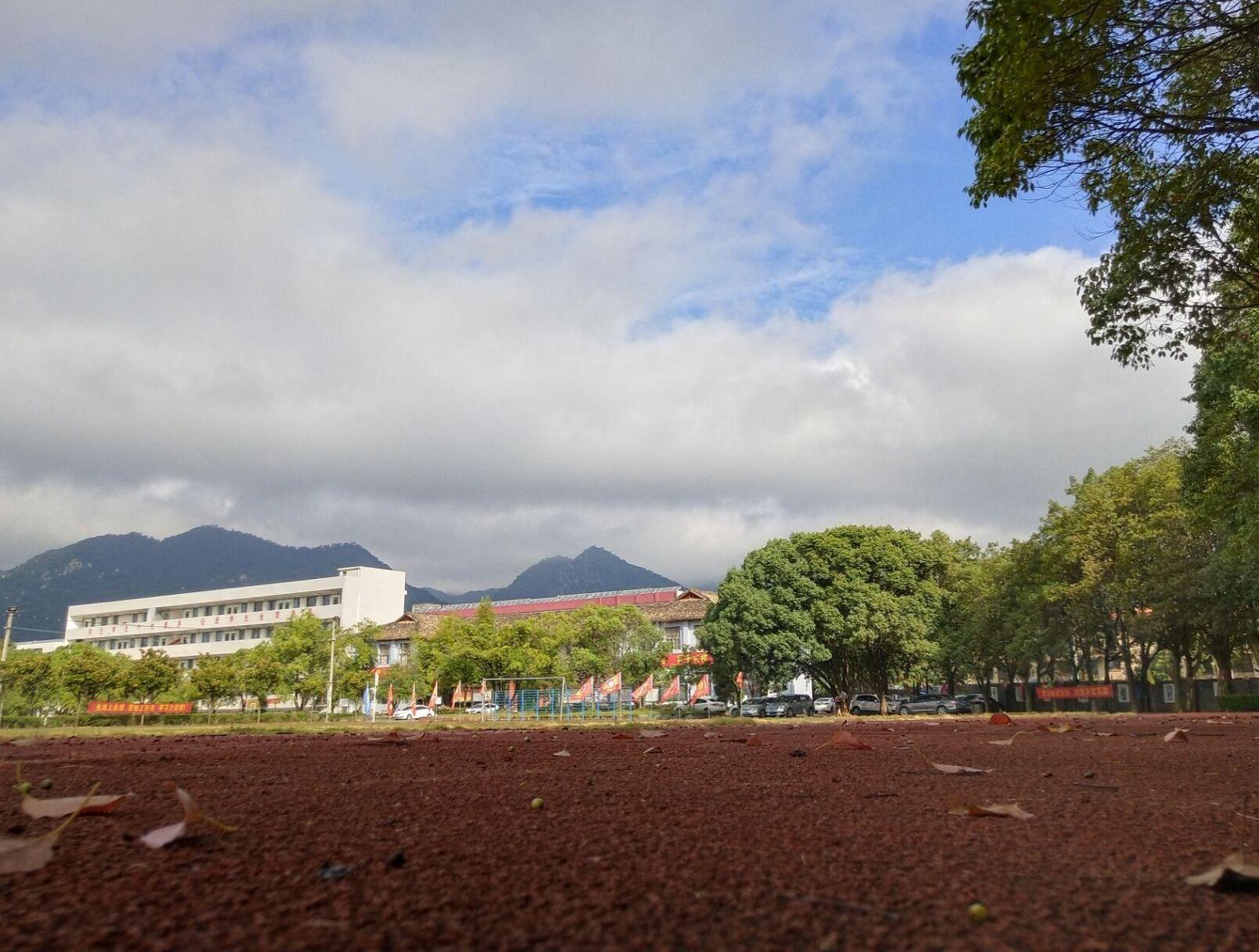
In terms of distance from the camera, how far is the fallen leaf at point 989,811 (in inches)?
173

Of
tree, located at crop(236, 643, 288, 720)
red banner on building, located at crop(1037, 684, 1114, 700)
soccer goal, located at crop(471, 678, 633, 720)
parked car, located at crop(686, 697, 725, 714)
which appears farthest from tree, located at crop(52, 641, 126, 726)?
red banner on building, located at crop(1037, 684, 1114, 700)

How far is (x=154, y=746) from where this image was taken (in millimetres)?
12930

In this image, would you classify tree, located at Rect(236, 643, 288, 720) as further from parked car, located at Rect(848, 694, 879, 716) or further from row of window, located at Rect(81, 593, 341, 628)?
row of window, located at Rect(81, 593, 341, 628)

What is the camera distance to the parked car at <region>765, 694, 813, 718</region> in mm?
50688

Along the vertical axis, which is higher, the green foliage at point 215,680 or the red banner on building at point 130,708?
the green foliage at point 215,680

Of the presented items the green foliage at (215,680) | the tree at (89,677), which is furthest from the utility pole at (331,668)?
the tree at (89,677)

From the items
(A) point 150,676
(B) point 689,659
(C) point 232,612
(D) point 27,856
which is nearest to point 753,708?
(B) point 689,659

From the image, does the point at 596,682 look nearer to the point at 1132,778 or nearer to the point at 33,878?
the point at 1132,778

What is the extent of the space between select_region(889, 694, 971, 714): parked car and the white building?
157 ft

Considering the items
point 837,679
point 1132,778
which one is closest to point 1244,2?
point 1132,778

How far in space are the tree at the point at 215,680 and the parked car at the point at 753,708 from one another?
2497cm

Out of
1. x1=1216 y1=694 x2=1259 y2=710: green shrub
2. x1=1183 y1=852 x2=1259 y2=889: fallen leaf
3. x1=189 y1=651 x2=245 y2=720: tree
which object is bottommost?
x1=1216 y1=694 x2=1259 y2=710: green shrub

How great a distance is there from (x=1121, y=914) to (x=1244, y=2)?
8.19m

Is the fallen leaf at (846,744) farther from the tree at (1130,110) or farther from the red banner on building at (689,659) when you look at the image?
the red banner on building at (689,659)
